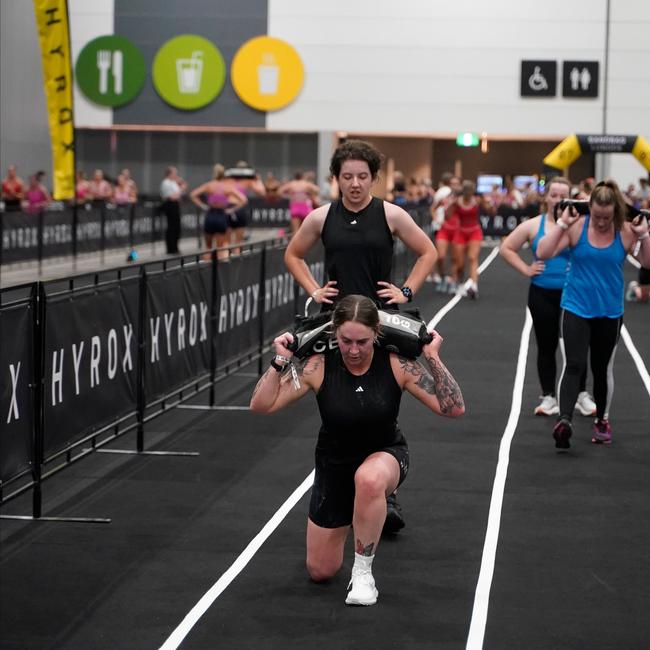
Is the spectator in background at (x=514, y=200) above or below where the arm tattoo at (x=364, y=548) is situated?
above

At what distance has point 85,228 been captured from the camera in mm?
28094

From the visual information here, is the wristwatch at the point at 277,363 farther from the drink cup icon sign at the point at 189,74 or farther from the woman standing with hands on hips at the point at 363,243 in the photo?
the drink cup icon sign at the point at 189,74

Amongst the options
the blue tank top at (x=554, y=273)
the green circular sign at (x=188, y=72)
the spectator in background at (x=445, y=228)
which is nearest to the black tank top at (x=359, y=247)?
the blue tank top at (x=554, y=273)

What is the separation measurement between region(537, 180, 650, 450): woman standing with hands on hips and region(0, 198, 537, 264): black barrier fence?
51.7ft

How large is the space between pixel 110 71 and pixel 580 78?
1645 centimetres

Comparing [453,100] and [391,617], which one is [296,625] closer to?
[391,617]

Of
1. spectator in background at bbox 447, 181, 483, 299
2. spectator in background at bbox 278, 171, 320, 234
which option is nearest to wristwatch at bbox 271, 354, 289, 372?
spectator in background at bbox 447, 181, 483, 299

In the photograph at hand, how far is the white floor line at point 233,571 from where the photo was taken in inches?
239

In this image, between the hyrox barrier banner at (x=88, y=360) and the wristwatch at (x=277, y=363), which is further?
the hyrox barrier banner at (x=88, y=360)

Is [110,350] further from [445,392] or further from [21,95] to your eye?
[21,95]

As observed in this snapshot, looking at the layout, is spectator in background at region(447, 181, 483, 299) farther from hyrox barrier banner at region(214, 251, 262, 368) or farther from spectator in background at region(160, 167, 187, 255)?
spectator in background at region(160, 167, 187, 255)

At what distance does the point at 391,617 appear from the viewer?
6285 mm

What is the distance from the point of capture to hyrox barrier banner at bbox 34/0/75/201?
1445 cm

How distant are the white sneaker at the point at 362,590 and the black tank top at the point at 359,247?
5.80 feet
